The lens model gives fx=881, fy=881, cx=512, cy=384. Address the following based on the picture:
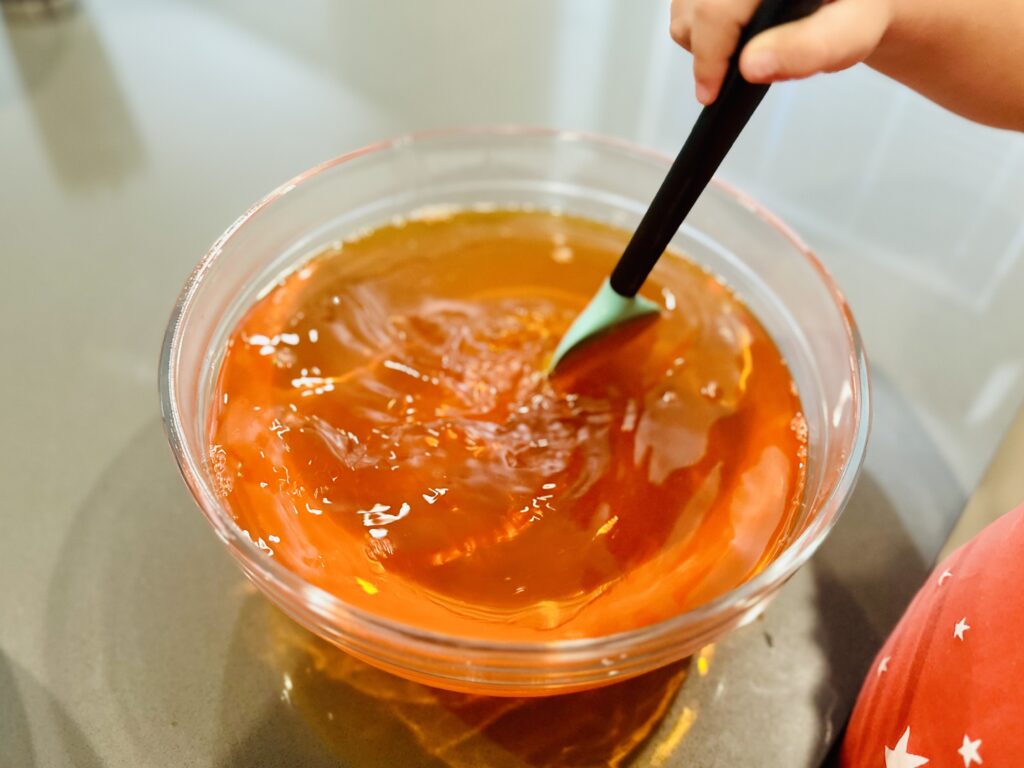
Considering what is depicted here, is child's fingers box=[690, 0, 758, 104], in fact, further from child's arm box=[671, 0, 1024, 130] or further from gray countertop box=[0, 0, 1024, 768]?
gray countertop box=[0, 0, 1024, 768]

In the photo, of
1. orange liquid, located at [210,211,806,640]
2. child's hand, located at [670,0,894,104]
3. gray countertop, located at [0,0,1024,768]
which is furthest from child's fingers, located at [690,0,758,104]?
gray countertop, located at [0,0,1024,768]

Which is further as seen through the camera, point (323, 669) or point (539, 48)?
point (539, 48)

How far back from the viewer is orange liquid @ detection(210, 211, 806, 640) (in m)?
0.55

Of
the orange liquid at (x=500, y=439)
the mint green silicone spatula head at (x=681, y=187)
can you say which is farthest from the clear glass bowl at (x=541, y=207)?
the mint green silicone spatula head at (x=681, y=187)

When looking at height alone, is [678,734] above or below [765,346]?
below

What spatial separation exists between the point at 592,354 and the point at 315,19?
2.44 feet

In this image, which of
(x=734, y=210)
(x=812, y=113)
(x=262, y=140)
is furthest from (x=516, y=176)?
(x=812, y=113)

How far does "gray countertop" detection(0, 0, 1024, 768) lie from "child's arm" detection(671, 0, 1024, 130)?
0.25 m

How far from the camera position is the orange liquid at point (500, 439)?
55cm

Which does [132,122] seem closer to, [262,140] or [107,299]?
[262,140]

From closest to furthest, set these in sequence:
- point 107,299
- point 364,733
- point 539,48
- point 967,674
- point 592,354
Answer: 1. point 967,674
2. point 364,733
3. point 592,354
4. point 107,299
5. point 539,48

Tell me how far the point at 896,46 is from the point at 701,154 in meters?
0.16

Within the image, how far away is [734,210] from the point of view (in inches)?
30.1

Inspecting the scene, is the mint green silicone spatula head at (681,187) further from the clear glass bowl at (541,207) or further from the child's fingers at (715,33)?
the clear glass bowl at (541,207)
